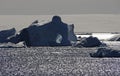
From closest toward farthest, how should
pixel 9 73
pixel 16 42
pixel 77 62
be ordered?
1. pixel 9 73
2. pixel 77 62
3. pixel 16 42

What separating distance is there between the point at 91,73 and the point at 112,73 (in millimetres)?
1718

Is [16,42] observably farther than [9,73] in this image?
Yes

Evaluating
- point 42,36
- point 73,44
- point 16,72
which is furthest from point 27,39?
point 16,72

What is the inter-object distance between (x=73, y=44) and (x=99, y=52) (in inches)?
591

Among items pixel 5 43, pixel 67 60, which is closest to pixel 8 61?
pixel 67 60

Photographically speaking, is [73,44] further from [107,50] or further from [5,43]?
[107,50]

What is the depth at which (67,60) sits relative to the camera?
228ft

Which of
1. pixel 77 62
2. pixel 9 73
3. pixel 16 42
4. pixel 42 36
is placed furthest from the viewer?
pixel 16 42

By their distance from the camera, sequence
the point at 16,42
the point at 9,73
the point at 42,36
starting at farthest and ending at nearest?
1. the point at 16,42
2. the point at 42,36
3. the point at 9,73

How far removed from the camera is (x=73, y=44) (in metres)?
84.6

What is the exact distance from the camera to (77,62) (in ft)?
224

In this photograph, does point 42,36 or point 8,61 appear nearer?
point 8,61

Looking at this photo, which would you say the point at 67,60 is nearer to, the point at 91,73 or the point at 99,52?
the point at 99,52

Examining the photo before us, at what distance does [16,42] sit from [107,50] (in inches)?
701
